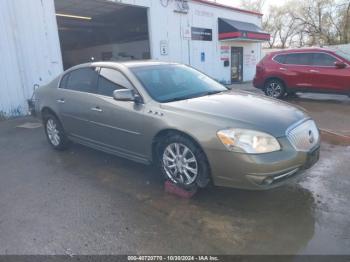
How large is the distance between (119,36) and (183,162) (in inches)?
748

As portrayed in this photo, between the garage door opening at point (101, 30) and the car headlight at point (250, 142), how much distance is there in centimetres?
1050

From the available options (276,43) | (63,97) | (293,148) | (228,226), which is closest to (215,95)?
(293,148)

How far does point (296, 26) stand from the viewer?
38969mm

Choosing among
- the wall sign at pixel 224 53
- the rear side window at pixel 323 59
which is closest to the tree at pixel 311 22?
the wall sign at pixel 224 53

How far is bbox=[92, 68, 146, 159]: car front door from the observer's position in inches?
150

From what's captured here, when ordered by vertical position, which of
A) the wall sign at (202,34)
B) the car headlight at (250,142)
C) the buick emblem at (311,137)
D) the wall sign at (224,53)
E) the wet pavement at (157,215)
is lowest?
the wet pavement at (157,215)

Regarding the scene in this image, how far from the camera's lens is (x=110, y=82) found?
14.0 ft

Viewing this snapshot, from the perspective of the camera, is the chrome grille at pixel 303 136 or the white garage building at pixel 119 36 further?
the white garage building at pixel 119 36

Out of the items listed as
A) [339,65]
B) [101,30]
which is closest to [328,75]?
[339,65]

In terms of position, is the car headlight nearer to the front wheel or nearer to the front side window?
the front wheel

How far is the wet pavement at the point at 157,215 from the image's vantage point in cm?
264

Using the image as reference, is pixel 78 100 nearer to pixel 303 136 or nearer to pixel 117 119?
pixel 117 119

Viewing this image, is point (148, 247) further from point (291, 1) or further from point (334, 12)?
point (291, 1)

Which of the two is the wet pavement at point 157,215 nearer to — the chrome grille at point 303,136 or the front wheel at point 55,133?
the chrome grille at point 303,136
